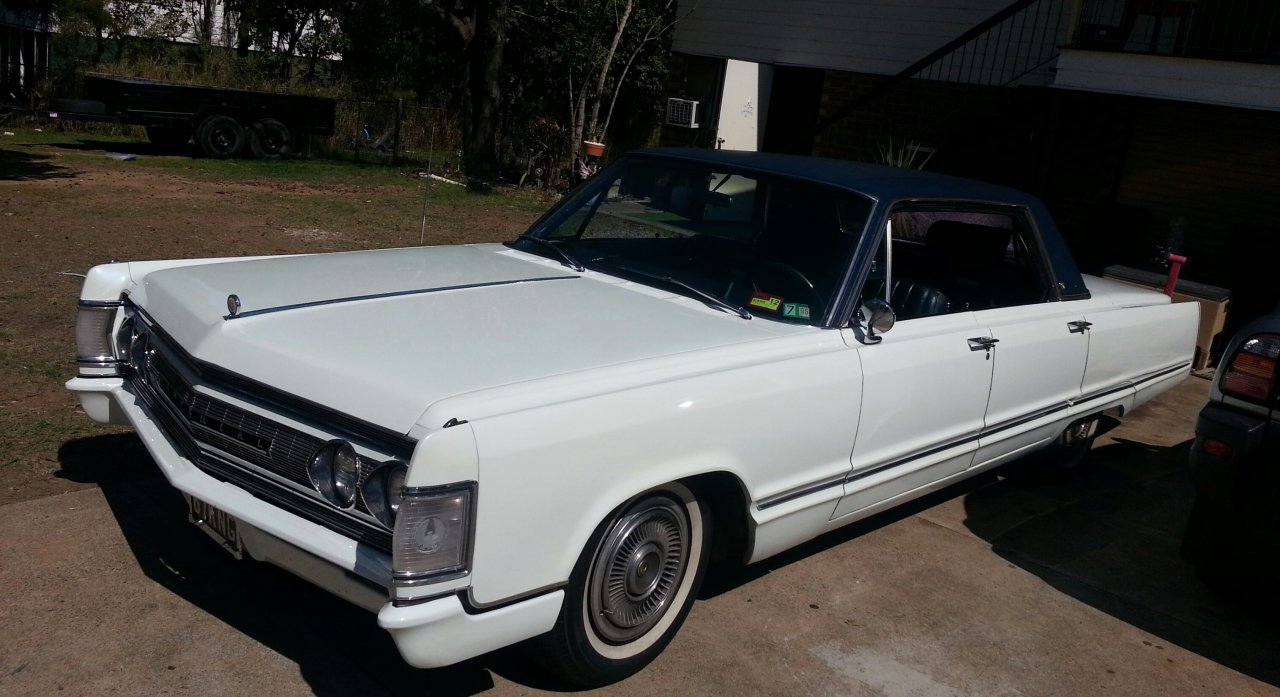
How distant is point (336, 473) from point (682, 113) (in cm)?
1597

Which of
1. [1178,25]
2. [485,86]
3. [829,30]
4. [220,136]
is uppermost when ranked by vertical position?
[1178,25]

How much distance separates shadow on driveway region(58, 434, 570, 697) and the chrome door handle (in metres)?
2.32

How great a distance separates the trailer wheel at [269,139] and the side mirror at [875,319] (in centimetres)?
1652

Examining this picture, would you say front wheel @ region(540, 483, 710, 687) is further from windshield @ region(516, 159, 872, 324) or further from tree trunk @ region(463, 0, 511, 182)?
tree trunk @ region(463, 0, 511, 182)

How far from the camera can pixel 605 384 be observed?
11.2 feet

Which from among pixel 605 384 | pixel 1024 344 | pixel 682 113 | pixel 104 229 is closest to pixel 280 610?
pixel 605 384

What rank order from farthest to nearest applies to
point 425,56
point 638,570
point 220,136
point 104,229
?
point 425,56 → point 220,136 → point 104,229 → point 638,570

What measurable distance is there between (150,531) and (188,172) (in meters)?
13.0

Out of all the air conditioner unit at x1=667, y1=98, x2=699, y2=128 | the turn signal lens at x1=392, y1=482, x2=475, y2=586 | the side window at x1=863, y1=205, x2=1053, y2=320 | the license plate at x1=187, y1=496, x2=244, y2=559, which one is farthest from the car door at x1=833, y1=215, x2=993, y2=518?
the air conditioner unit at x1=667, y1=98, x2=699, y2=128

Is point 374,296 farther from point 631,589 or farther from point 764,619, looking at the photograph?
point 764,619

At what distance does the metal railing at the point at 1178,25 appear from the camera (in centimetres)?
1220

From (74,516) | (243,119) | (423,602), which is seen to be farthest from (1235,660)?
(243,119)

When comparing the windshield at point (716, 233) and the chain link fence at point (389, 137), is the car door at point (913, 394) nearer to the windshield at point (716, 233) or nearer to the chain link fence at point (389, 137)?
the windshield at point (716, 233)

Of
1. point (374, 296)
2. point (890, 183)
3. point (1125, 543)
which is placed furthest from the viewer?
point (1125, 543)
